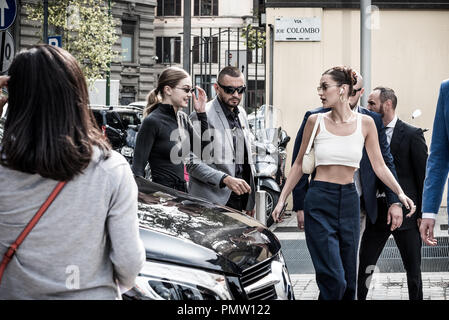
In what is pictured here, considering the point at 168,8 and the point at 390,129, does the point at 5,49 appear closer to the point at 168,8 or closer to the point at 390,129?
the point at 390,129

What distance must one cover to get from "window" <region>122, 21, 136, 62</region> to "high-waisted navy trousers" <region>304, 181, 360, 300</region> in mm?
37794

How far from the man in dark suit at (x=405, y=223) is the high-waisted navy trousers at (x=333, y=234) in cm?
80

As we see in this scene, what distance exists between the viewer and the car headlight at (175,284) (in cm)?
324

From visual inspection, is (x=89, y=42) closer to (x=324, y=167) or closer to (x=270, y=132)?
(x=270, y=132)

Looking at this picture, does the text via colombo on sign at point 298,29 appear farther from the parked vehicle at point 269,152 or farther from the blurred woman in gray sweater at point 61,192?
→ the blurred woman in gray sweater at point 61,192

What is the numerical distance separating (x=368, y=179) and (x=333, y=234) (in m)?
0.71

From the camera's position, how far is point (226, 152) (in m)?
5.60

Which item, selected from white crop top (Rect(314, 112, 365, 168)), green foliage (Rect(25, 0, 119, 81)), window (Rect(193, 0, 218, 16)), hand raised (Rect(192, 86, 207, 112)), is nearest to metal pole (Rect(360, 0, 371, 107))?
hand raised (Rect(192, 86, 207, 112))

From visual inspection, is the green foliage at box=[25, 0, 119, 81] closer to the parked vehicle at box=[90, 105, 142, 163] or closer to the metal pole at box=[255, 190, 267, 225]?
the parked vehicle at box=[90, 105, 142, 163]

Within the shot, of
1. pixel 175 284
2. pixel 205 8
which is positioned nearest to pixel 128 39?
pixel 205 8

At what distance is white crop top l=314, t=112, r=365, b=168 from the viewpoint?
16.3 ft

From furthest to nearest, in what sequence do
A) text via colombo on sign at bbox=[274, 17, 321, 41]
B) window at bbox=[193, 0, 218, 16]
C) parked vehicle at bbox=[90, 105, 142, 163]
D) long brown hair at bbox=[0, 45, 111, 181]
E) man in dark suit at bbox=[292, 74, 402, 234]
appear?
window at bbox=[193, 0, 218, 16]
parked vehicle at bbox=[90, 105, 142, 163]
text via colombo on sign at bbox=[274, 17, 321, 41]
man in dark suit at bbox=[292, 74, 402, 234]
long brown hair at bbox=[0, 45, 111, 181]

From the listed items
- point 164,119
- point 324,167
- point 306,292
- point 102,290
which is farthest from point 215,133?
point 102,290
